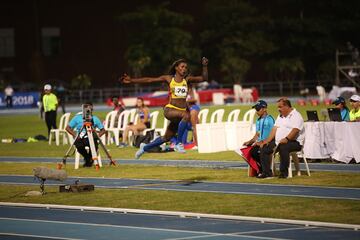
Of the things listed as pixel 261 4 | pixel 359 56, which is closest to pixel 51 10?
pixel 261 4

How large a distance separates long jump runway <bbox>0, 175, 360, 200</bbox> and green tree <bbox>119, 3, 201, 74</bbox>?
4664cm

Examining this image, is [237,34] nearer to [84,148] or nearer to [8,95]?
[8,95]

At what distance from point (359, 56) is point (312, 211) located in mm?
44579

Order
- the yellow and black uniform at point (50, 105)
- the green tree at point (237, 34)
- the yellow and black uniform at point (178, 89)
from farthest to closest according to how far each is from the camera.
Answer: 1. the green tree at point (237, 34)
2. the yellow and black uniform at point (50, 105)
3. the yellow and black uniform at point (178, 89)

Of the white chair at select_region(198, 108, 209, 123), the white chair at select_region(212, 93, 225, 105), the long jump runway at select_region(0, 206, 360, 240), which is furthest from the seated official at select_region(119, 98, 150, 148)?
the white chair at select_region(212, 93, 225, 105)

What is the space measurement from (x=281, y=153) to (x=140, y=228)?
5438 mm

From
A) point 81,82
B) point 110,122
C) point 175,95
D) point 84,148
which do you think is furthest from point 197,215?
point 81,82

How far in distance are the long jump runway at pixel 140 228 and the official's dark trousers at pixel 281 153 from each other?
14.1 ft

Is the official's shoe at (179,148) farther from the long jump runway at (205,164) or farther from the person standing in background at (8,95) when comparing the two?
the person standing in background at (8,95)

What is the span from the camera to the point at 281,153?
57.1 feet

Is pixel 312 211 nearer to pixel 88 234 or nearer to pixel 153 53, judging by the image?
pixel 88 234

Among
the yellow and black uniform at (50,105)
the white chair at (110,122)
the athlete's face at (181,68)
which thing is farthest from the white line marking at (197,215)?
the yellow and black uniform at (50,105)

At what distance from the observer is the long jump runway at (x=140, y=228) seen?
38.0 feet

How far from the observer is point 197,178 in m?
18.4
